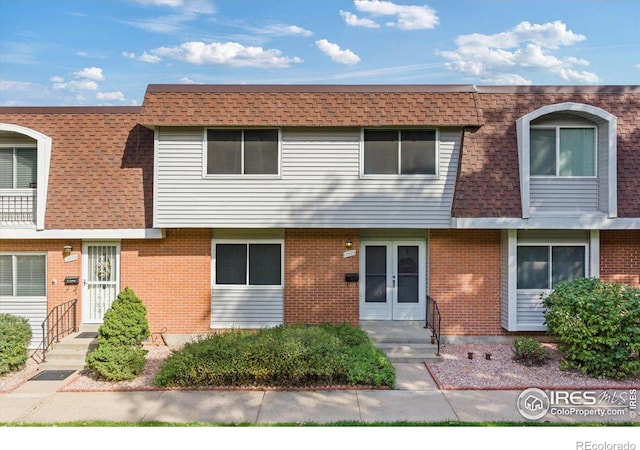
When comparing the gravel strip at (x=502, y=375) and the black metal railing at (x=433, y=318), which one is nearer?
the gravel strip at (x=502, y=375)

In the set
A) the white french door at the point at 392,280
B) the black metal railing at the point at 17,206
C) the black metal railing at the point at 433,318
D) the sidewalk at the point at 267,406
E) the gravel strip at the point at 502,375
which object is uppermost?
the black metal railing at the point at 17,206

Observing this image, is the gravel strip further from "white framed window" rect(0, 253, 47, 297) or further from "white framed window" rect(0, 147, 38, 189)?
Answer: "white framed window" rect(0, 147, 38, 189)

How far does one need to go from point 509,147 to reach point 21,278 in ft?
38.6

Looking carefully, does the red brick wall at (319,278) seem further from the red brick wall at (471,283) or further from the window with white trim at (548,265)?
the window with white trim at (548,265)

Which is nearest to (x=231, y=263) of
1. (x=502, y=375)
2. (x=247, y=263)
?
(x=247, y=263)

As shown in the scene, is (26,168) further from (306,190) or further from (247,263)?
(306,190)

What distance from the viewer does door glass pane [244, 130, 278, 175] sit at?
982 cm

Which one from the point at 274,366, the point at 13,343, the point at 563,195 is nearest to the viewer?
the point at 274,366

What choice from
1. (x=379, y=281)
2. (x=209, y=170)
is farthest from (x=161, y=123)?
(x=379, y=281)

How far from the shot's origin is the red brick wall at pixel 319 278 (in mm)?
10164

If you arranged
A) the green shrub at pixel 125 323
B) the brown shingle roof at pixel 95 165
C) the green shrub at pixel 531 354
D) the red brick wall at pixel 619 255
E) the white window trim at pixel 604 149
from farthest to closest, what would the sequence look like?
the red brick wall at pixel 619 255, the brown shingle roof at pixel 95 165, the white window trim at pixel 604 149, the green shrub at pixel 531 354, the green shrub at pixel 125 323

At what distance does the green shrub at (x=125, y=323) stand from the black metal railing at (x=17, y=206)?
11.4 feet

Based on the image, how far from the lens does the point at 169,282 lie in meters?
10.2

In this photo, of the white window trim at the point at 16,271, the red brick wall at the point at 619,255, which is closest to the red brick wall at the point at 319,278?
the white window trim at the point at 16,271
